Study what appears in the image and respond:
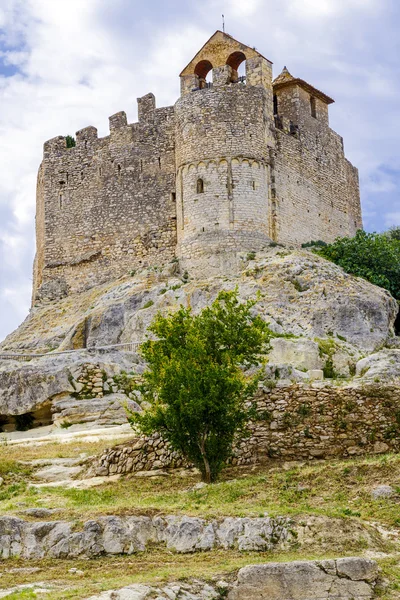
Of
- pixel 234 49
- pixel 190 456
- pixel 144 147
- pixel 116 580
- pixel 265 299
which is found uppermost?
pixel 234 49

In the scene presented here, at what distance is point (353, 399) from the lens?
19.2 metres

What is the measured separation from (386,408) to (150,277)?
1854 cm

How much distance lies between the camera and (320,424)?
19.1 m

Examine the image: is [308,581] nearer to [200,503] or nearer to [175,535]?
[175,535]

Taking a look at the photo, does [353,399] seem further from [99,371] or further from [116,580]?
[99,371]

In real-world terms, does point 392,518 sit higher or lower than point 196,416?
lower

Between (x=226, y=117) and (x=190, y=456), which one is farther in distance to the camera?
(x=226, y=117)

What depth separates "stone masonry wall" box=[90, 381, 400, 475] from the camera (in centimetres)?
1884

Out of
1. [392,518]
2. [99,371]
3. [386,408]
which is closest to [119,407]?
[99,371]

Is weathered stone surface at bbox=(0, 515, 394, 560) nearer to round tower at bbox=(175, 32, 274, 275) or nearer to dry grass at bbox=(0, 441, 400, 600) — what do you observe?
dry grass at bbox=(0, 441, 400, 600)

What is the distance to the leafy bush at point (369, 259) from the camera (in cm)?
3703

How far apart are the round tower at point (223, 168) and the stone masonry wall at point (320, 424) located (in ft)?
52.6

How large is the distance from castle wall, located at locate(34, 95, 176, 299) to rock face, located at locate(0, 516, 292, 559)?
23.8 metres

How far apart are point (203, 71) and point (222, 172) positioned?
19.5ft
